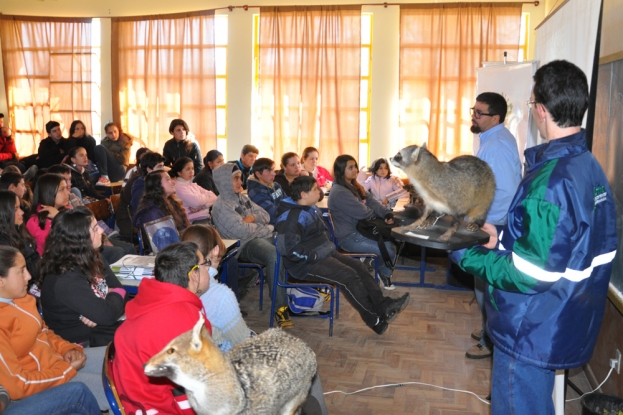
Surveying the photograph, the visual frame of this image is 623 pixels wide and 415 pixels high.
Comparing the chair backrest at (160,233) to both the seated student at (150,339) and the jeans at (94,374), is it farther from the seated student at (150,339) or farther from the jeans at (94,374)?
the seated student at (150,339)

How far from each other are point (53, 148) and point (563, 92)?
27.1ft

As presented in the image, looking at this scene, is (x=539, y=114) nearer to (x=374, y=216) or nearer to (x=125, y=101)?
(x=374, y=216)

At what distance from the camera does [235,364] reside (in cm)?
177

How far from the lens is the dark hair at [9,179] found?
4.83m

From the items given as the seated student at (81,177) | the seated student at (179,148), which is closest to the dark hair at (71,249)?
the seated student at (81,177)

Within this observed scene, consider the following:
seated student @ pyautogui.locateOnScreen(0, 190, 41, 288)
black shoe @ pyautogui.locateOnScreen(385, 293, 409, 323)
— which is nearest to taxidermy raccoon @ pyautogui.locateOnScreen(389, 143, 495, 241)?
black shoe @ pyautogui.locateOnScreen(385, 293, 409, 323)

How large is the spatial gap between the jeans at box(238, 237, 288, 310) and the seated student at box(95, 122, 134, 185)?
4.41 meters

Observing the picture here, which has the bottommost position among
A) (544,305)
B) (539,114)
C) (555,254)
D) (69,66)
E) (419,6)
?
(544,305)

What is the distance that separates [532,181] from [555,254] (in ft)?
0.83

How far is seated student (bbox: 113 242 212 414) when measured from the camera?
81.3 inches

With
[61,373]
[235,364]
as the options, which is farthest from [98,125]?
[235,364]

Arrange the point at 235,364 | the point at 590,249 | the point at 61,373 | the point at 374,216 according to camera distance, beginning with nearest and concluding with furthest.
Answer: the point at 235,364 < the point at 590,249 < the point at 61,373 < the point at 374,216

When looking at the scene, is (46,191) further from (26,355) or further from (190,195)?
(26,355)

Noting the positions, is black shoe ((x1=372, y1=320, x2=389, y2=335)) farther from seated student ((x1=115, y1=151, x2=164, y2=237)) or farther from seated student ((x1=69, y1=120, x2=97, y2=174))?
seated student ((x1=69, y1=120, x2=97, y2=174))
